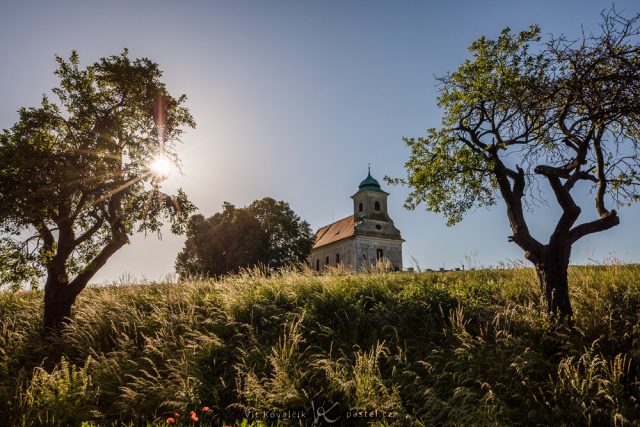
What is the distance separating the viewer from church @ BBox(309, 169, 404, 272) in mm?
48844

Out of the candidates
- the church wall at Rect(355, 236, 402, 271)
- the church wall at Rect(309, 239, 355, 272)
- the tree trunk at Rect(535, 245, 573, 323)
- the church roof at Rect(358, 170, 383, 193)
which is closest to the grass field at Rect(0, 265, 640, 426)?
the tree trunk at Rect(535, 245, 573, 323)

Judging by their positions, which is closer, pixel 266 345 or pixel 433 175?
pixel 266 345

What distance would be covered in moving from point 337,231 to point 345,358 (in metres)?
49.9

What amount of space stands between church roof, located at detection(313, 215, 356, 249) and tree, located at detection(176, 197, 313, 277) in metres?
16.0

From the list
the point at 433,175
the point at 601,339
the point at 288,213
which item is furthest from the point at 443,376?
the point at 288,213

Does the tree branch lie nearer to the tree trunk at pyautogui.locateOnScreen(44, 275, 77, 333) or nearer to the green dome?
the tree trunk at pyautogui.locateOnScreen(44, 275, 77, 333)

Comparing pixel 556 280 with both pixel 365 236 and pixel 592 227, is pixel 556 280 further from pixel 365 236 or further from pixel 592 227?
pixel 365 236

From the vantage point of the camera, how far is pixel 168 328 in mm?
7984

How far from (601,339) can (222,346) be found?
6625 mm

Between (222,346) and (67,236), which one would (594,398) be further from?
(67,236)

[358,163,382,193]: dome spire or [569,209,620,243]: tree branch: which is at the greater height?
[358,163,382,193]: dome spire

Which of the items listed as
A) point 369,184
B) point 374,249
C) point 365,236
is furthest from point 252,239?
point 369,184
